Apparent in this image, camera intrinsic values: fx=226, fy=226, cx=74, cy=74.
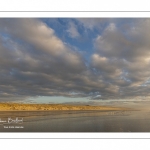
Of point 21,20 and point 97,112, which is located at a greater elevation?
point 21,20

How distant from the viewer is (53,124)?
8.62 metres

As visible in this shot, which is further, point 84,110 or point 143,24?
point 84,110

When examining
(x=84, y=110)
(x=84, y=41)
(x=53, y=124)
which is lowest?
(x=53, y=124)
